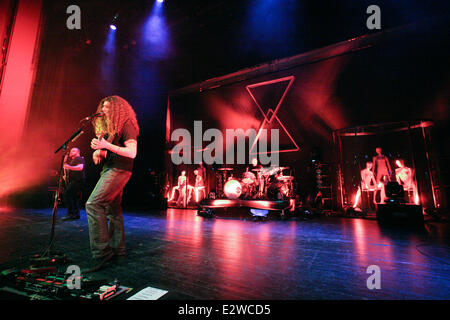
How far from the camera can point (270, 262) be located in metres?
1.98

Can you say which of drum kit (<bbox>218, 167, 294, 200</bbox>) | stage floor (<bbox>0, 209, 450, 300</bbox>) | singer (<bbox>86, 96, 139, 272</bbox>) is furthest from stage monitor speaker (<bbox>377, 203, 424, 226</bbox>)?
singer (<bbox>86, 96, 139, 272</bbox>)

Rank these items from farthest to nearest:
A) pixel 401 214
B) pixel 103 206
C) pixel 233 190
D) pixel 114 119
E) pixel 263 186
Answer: pixel 263 186
pixel 233 190
pixel 401 214
pixel 114 119
pixel 103 206

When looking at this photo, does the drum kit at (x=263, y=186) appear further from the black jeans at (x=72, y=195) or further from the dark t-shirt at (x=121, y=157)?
the dark t-shirt at (x=121, y=157)

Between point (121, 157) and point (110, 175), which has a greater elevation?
point (121, 157)

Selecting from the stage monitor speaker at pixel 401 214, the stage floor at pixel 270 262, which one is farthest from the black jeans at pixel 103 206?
the stage monitor speaker at pixel 401 214

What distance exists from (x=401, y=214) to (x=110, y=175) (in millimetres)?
5390

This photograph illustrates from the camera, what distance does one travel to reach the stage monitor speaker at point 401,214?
13.6ft

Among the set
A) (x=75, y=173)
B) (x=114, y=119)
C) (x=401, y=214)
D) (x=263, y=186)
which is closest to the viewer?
(x=114, y=119)

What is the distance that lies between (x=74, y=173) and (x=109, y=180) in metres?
3.97

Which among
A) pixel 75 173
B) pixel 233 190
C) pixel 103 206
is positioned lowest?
pixel 103 206

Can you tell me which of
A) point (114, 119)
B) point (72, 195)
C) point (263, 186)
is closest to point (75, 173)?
point (72, 195)

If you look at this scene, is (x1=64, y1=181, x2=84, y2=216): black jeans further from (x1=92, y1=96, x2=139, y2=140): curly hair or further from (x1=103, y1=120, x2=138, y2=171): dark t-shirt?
(x1=103, y1=120, x2=138, y2=171): dark t-shirt

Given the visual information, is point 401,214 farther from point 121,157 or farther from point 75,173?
point 75,173
